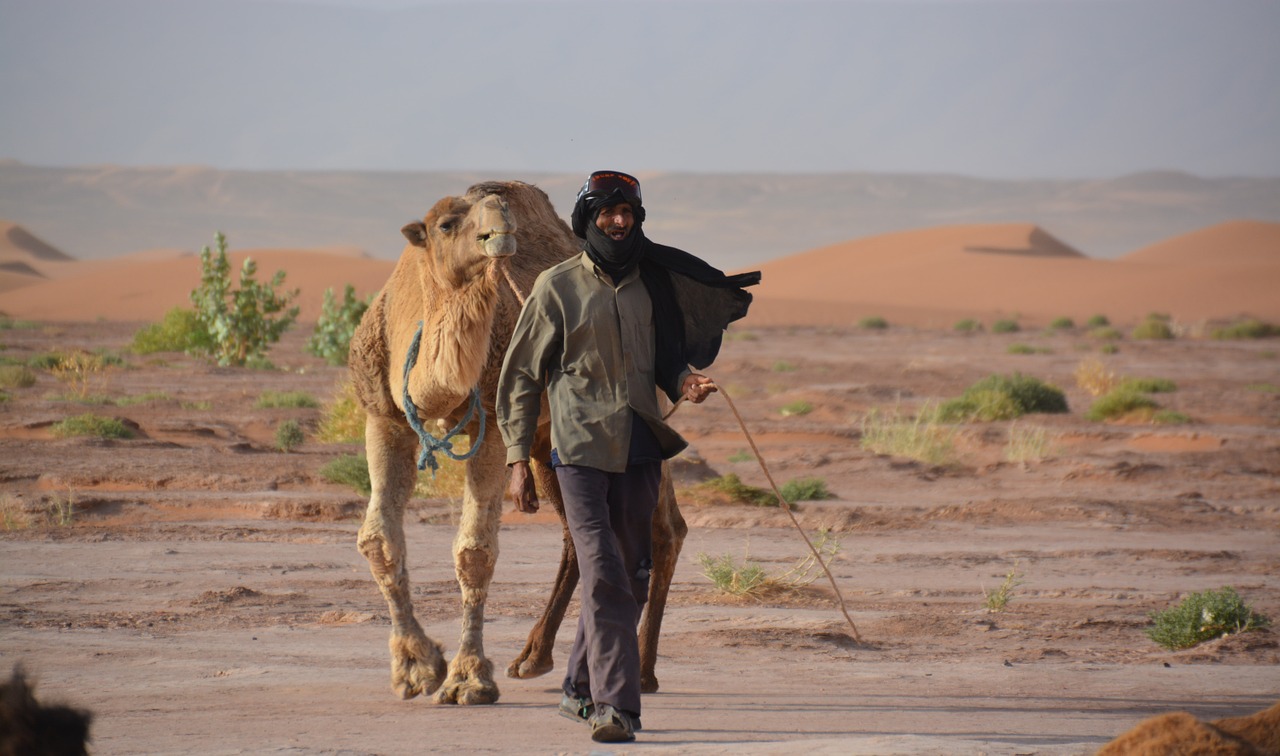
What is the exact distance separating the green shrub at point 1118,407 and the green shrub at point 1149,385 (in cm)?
217

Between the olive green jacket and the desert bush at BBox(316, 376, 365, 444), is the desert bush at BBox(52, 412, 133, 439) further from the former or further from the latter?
the olive green jacket

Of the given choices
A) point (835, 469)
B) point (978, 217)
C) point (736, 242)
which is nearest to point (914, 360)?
point (835, 469)

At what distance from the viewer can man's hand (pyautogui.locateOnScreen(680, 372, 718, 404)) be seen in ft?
19.1

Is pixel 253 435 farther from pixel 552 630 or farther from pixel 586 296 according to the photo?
pixel 586 296

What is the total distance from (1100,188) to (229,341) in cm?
18103

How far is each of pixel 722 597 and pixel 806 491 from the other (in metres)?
5.17

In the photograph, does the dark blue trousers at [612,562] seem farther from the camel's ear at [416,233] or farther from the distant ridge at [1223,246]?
the distant ridge at [1223,246]

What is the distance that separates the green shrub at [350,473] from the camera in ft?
45.1

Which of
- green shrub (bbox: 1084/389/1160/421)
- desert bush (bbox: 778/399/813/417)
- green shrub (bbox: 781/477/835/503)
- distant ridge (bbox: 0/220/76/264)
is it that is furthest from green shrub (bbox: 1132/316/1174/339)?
distant ridge (bbox: 0/220/76/264)

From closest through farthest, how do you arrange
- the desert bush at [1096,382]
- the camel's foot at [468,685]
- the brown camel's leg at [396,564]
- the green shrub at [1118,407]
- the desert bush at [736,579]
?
the camel's foot at [468,685]
the brown camel's leg at [396,564]
the desert bush at [736,579]
the green shrub at [1118,407]
the desert bush at [1096,382]

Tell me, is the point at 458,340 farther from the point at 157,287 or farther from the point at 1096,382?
the point at 157,287

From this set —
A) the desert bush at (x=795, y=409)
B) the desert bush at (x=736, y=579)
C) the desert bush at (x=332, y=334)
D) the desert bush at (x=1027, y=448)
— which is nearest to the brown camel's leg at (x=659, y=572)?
the desert bush at (x=736, y=579)

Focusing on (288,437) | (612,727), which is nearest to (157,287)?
(288,437)

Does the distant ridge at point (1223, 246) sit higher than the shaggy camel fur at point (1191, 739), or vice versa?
the distant ridge at point (1223, 246)
